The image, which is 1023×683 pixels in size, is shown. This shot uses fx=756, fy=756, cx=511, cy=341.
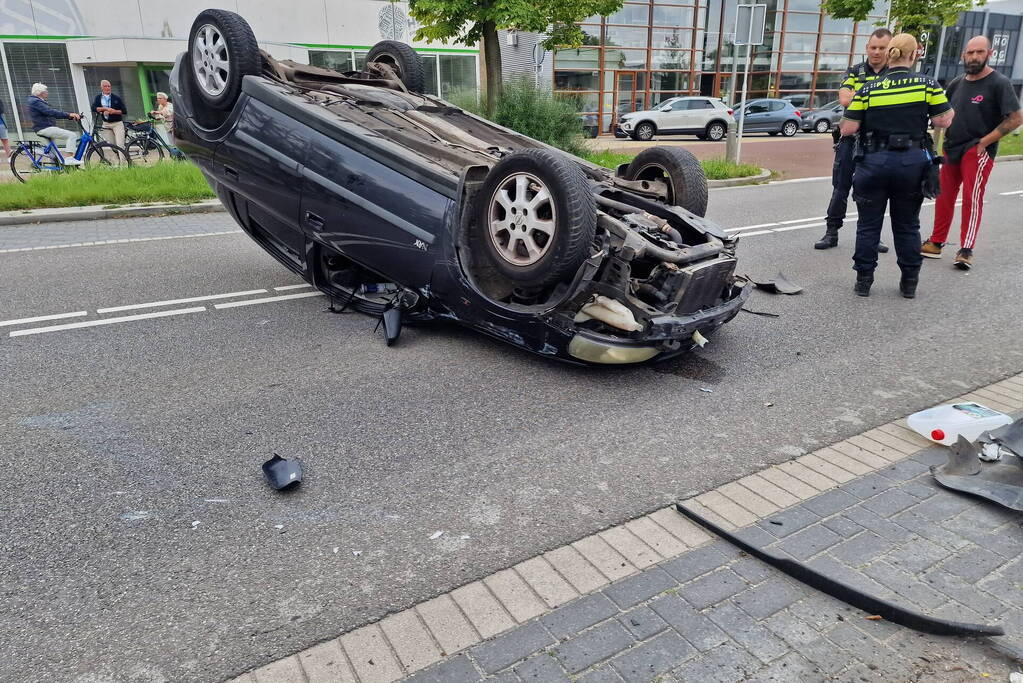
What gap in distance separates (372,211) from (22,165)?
36.2 ft

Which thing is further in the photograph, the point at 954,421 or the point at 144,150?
the point at 144,150

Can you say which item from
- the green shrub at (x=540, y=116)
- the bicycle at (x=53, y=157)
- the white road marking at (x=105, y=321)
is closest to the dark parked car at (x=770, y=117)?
the green shrub at (x=540, y=116)

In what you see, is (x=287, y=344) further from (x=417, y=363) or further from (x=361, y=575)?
(x=361, y=575)

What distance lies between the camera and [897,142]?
5.73m

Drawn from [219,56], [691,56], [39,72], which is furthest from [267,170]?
[691,56]

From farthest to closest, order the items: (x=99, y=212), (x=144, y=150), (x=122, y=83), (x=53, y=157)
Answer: (x=122, y=83) → (x=144, y=150) → (x=53, y=157) → (x=99, y=212)

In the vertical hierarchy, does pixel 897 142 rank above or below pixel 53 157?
above

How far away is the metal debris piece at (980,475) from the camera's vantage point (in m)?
3.10

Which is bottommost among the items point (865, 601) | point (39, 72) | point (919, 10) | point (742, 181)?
point (742, 181)

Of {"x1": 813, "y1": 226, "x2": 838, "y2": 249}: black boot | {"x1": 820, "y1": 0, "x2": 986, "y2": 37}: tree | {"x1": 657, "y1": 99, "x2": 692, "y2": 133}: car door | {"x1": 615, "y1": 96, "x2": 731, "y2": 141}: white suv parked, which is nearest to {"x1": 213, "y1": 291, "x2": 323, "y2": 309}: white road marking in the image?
{"x1": 813, "y1": 226, "x2": 838, "y2": 249}: black boot

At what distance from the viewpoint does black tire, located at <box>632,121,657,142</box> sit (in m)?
24.6

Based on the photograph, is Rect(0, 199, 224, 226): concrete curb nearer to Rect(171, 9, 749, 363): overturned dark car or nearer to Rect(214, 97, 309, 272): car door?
Rect(214, 97, 309, 272): car door

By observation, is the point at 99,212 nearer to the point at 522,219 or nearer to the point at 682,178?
the point at 522,219

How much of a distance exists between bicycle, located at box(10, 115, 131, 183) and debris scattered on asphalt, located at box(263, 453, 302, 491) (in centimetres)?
1072
